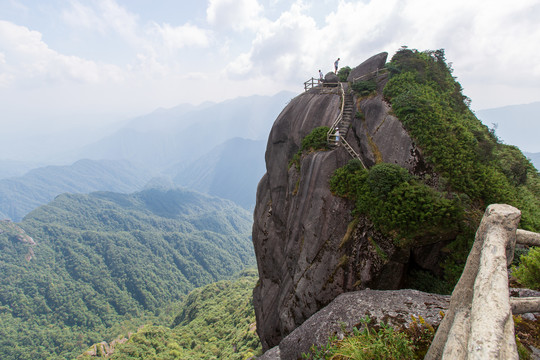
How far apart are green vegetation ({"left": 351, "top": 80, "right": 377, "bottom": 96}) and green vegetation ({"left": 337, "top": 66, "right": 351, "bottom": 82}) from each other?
6529mm

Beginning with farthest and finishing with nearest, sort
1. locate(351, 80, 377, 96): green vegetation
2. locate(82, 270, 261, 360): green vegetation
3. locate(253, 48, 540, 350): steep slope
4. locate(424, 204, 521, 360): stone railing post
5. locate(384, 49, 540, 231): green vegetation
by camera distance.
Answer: locate(82, 270, 261, 360): green vegetation, locate(351, 80, 377, 96): green vegetation, locate(384, 49, 540, 231): green vegetation, locate(253, 48, 540, 350): steep slope, locate(424, 204, 521, 360): stone railing post

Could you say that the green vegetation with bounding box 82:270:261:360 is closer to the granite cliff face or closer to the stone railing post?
the granite cliff face

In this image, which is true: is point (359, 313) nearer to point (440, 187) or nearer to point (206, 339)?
point (440, 187)

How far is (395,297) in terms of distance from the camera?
11.1 meters

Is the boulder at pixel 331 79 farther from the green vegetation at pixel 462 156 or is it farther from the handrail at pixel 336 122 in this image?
the green vegetation at pixel 462 156

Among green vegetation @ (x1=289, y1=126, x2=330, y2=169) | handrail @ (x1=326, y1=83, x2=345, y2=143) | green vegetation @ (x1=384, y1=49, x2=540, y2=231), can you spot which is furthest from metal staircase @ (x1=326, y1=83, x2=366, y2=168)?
green vegetation @ (x1=384, y1=49, x2=540, y2=231)

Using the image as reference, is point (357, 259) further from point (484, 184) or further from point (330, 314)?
point (484, 184)

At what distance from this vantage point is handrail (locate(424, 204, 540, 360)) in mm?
2379

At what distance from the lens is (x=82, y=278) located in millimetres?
137375

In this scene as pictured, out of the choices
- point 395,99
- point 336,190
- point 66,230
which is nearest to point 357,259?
point 336,190

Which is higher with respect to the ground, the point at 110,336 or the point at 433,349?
the point at 433,349

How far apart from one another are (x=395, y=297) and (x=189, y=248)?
195 m

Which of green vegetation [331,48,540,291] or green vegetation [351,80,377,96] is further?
green vegetation [351,80,377,96]

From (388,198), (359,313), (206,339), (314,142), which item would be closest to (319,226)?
(388,198)
